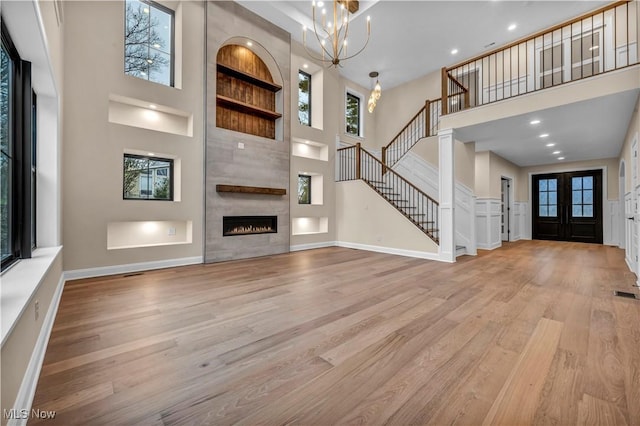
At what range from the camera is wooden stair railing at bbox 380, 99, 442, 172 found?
7.58 m

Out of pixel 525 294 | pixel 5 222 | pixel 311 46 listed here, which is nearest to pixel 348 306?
pixel 525 294

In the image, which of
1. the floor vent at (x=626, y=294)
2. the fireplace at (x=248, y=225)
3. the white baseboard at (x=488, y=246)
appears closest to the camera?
the floor vent at (x=626, y=294)

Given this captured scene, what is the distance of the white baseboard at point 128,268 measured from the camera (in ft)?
13.0

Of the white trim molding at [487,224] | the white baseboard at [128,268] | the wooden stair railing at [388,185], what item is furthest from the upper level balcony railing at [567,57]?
the white baseboard at [128,268]

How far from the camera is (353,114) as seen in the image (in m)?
9.34

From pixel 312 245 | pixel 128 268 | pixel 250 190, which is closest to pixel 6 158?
pixel 128 268

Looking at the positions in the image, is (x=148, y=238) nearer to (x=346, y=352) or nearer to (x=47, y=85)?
(x=47, y=85)

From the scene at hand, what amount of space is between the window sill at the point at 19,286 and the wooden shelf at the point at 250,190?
2904 millimetres

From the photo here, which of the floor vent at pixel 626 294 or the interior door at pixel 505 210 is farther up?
the interior door at pixel 505 210

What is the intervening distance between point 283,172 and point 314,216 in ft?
4.83

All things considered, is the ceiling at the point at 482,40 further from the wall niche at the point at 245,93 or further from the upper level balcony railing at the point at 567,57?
the wall niche at the point at 245,93

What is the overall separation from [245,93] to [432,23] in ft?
14.9

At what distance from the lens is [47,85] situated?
2805 mm

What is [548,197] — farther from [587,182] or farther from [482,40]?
[482,40]
